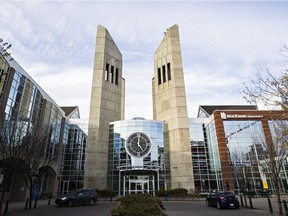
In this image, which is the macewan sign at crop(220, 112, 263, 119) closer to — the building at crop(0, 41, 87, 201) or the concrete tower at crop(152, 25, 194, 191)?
the concrete tower at crop(152, 25, 194, 191)

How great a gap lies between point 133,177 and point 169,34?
Result: 1264 inches

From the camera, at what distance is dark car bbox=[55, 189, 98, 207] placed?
64.6ft

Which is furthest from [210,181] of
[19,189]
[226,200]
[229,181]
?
[19,189]

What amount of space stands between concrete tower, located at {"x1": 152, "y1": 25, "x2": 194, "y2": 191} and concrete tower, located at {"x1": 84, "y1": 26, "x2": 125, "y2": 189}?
9684 millimetres

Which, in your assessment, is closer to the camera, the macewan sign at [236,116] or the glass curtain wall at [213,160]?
the glass curtain wall at [213,160]

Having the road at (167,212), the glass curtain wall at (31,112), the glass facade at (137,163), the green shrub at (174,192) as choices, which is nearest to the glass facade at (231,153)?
the green shrub at (174,192)

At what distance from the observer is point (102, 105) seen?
4069 cm

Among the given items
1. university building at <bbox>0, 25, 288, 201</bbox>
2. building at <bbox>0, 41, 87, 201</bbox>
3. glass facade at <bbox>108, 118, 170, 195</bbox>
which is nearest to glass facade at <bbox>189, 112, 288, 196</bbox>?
university building at <bbox>0, 25, 288, 201</bbox>

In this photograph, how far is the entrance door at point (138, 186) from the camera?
34406 millimetres

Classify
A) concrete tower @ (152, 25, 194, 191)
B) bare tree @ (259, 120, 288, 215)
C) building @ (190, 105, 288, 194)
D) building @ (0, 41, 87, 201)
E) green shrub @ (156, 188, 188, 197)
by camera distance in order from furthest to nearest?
concrete tower @ (152, 25, 194, 191)
building @ (190, 105, 288, 194)
green shrub @ (156, 188, 188, 197)
building @ (0, 41, 87, 201)
bare tree @ (259, 120, 288, 215)

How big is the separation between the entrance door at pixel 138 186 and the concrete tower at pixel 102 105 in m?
4.78

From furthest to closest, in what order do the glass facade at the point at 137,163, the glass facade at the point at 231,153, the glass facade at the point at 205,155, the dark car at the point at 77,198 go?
the glass facade at the point at 205,155, the glass facade at the point at 137,163, the glass facade at the point at 231,153, the dark car at the point at 77,198

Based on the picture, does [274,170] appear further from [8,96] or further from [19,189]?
[19,189]

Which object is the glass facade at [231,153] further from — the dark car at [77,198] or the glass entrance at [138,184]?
the dark car at [77,198]
